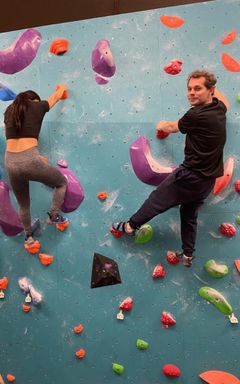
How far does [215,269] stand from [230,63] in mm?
1213

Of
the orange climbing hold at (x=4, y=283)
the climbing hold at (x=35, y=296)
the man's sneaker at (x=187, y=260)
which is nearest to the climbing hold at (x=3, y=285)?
the orange climbing hold at (x=4, y=283)

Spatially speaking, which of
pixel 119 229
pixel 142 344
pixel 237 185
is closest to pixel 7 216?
pixel 119 229

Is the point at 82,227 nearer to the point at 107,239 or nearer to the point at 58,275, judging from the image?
the point at 107,239

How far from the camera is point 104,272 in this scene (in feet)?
7.52

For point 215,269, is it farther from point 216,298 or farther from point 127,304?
point 127,304

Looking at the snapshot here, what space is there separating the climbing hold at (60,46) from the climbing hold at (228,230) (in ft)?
4.87

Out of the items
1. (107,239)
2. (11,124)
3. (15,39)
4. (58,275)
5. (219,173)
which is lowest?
(58,275)

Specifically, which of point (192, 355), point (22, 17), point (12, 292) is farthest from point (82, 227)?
point (22, 17)

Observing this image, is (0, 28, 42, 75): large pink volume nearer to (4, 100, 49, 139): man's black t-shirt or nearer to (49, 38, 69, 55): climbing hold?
(49, 38, 69, 55): climbing hold

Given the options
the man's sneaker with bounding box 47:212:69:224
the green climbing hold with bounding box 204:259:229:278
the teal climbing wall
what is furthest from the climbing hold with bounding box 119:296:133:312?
the man's sneaker with bounding box 47:212:69:224

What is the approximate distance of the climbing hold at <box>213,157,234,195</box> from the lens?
216cm

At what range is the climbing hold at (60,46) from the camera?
7.82 ft

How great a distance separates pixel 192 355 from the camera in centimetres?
217

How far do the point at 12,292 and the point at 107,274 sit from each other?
68cm
